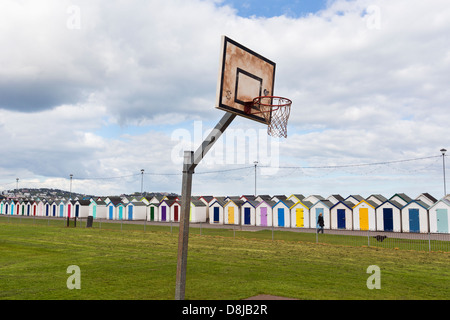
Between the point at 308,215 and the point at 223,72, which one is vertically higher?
the point at 223,72

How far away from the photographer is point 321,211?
41.7 m

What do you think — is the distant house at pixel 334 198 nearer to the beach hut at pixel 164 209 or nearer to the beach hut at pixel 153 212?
the beach hut at pixel 164 209

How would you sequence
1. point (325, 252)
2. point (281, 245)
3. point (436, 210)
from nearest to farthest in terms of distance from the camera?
point (325, 252) < point (281, 245) < point (436, 210)

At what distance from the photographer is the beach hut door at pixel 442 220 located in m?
34.5

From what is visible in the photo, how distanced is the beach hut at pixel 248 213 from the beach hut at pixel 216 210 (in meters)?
3.23

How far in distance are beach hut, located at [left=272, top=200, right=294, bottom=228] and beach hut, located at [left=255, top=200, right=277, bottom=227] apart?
59 centimetres

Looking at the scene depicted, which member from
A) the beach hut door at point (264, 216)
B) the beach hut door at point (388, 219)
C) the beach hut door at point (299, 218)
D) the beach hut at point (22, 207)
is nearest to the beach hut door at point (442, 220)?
the beach hut door at point (388, 219)

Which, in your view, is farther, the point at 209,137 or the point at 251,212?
the point at 251,212

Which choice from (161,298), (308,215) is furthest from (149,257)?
(308,215)

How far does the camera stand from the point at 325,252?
70.4 feet

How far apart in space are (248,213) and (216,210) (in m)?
4.91

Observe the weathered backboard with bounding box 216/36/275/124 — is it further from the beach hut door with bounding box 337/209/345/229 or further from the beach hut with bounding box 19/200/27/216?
the beach hut with bounding box 19/200/27/216
